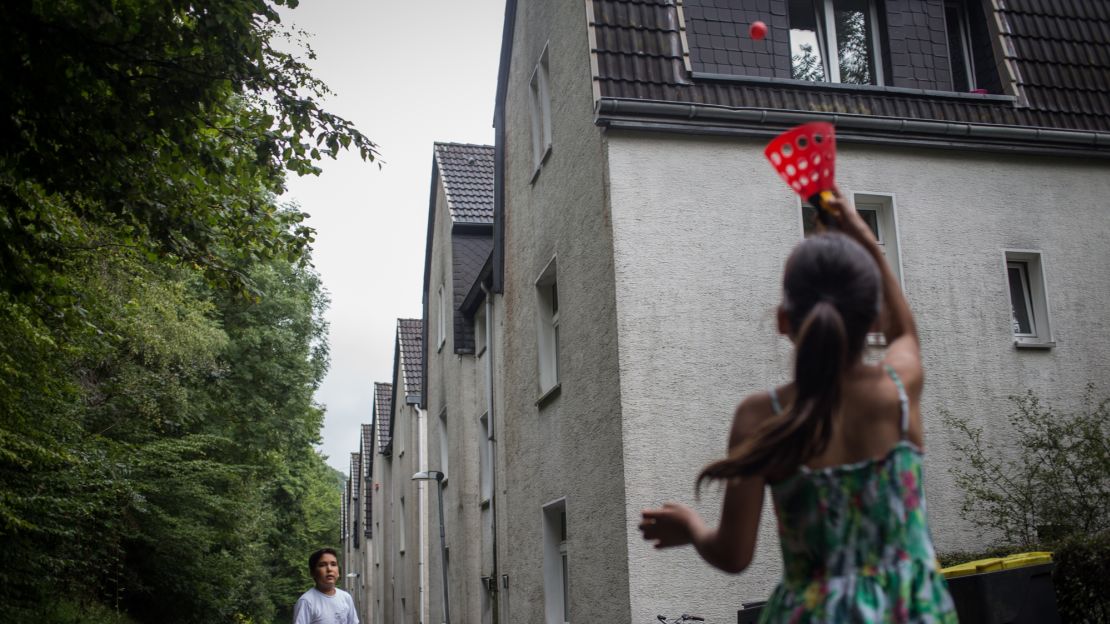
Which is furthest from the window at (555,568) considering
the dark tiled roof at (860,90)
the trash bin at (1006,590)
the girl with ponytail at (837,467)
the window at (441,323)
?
the girl with ponytail at (837,467)

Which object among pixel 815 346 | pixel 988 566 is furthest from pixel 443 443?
pixel 815 346

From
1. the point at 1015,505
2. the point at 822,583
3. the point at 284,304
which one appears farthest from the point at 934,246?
the point at 284,304

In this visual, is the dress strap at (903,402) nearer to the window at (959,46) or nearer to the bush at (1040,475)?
the bush at (1040,475)

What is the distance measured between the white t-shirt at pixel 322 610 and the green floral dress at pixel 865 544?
20.7 ft

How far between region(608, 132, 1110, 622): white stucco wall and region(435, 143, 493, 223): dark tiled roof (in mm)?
12319

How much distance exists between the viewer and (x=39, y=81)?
28.1 ft

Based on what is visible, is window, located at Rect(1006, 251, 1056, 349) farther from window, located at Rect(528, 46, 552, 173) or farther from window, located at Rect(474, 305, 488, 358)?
window, located at Rect(474, 305, 488, 358)

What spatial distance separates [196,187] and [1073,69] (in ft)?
31.6

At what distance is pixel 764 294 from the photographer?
36.8 feet

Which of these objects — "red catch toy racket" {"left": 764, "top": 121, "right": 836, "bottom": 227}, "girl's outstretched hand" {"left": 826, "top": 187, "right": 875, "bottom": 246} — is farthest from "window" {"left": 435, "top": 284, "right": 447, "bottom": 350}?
→ "girl's outstretched hand" {"left": 826, "top": 187, "right": 875, "bottom": 246}

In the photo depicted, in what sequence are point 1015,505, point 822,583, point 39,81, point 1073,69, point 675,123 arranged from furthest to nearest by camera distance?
1. point 1073,69
2. point 675,123
3. point 1015,505
4. point 39,81
5. point 822,583

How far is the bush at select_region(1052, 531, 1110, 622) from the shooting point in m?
7.95

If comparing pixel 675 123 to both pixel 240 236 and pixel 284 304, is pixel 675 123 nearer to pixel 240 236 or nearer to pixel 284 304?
pixel 240 236

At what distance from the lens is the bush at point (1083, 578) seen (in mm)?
7945
